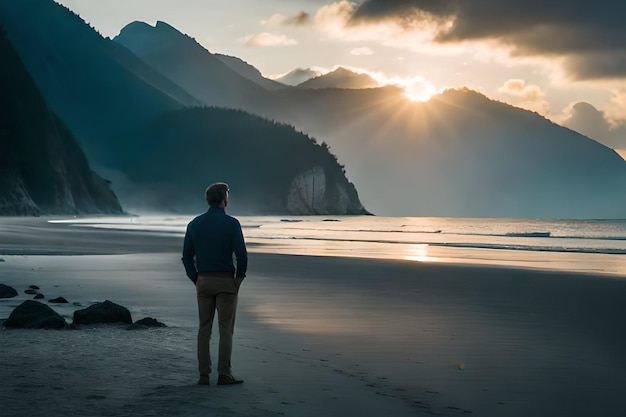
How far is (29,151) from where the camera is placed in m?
122

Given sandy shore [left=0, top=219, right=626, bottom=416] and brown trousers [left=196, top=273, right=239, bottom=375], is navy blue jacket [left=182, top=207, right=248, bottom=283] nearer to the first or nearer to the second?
brown trousers [left=196, top=273, right=239, bottom=375]

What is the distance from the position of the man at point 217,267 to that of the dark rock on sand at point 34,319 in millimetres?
3698

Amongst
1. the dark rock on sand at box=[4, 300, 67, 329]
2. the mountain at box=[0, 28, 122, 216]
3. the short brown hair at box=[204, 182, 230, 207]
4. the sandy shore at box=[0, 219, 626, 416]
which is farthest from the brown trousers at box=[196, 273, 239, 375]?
the mountain at box=[0, 28, 122, 216]

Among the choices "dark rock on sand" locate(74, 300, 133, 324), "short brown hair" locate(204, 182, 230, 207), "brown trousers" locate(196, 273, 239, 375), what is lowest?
"dark rock on sand" locate(74, 300, 133, 324)

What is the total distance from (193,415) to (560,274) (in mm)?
20451

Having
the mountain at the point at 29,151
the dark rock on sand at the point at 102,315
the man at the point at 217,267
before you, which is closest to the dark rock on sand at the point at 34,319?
the dark rock on sand at the point at 102,315

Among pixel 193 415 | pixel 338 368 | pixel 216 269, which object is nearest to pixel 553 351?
pixel 338 368

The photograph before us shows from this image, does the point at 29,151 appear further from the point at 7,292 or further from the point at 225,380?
the point at 225,380

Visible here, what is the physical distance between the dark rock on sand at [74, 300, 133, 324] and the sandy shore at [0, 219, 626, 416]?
47cm

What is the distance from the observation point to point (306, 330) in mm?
12812

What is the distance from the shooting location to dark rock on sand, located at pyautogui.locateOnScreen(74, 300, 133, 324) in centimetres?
1249

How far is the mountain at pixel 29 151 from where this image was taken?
111562mm

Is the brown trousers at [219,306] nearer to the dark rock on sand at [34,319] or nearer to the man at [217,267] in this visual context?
the man at [217,267]

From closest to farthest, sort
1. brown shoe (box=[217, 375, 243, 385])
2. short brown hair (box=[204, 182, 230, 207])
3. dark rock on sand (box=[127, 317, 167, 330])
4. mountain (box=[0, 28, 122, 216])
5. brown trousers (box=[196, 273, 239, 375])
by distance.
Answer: brown shoe (box=[217, 375, 243, 385]) < brown trousers (box=[196, 273, 239, 375]) < short brown hair (box=[204, 182, 230, 207]) < dark rock on sand (box=[127, 317, 167, 330]) < mountain (box=[0, 28, 122, 216])
